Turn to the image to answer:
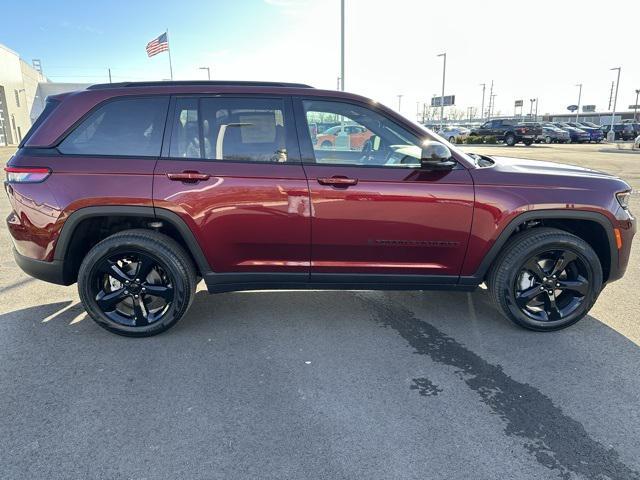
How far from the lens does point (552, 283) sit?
137 inches

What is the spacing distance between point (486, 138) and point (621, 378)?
33.1 metres

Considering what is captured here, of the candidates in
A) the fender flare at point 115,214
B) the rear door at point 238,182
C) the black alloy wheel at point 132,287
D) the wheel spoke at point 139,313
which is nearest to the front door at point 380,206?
the rear door at point 238,182

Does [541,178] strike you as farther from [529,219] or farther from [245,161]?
[245,161]

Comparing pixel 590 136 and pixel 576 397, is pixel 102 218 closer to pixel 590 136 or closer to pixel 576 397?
pixel 576 397

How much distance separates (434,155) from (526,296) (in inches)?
53.7

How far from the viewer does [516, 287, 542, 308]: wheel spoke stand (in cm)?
346

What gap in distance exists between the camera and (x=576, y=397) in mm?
2695

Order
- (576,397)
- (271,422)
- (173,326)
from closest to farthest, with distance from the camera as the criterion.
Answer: (271,422) → (576,397) → (173,326)

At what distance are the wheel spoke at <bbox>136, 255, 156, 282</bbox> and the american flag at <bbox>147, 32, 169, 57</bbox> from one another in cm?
2615

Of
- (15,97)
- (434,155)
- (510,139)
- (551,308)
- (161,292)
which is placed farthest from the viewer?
(15,97)

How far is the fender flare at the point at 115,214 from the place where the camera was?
10.5ft

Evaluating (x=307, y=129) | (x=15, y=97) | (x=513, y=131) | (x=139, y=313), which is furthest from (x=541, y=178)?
(x=15, y=97)

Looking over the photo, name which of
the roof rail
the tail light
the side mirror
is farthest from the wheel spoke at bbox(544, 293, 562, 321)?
the tail light

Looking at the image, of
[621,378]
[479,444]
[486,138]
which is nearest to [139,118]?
[479,444]
